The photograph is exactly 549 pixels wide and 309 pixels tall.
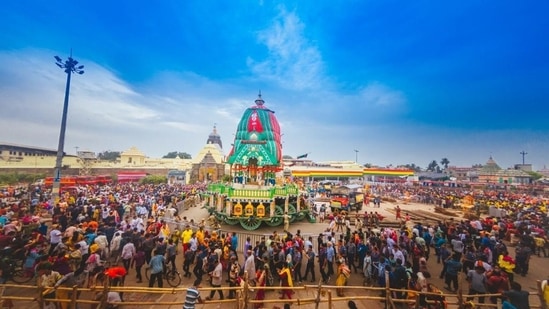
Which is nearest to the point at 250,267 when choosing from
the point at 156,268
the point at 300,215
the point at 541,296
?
the point at 156,268

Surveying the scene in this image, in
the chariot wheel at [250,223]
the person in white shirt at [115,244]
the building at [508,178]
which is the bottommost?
the chariot wheel at [250,223]

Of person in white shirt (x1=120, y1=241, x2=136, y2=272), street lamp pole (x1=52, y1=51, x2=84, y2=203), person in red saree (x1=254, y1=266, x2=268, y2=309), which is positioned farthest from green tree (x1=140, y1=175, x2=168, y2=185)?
person in red saree (x1=254, y1=266, x2=268, y2=309)

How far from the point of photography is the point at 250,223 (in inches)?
563

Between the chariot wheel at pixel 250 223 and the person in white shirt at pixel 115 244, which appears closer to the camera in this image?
the person in white shirt at pixel 115 244

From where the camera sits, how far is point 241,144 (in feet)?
53.8

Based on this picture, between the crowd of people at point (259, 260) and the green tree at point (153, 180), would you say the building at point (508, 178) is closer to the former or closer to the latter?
the crowd of people at point (259, 260)

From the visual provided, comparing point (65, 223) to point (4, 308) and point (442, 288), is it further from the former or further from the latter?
point (442, 288)

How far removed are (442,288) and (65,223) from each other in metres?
15.4

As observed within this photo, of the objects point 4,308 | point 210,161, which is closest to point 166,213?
point 4,308

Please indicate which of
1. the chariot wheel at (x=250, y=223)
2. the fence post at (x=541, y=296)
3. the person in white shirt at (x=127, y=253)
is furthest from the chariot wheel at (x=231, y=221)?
the fence post at (x=541, y=296)

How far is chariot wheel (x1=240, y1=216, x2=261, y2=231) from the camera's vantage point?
1405 centimetres

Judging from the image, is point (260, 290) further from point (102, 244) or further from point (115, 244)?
point (115, 244)

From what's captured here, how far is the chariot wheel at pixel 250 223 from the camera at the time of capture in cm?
1405

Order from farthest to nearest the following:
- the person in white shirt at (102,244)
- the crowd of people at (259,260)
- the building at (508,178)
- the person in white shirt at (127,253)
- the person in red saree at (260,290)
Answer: the building at (508,178), the person in white shirt at (102,244), the person in white shirt at (127,253), the crowd of people at (259,260), the person in red saree at (260,290)
